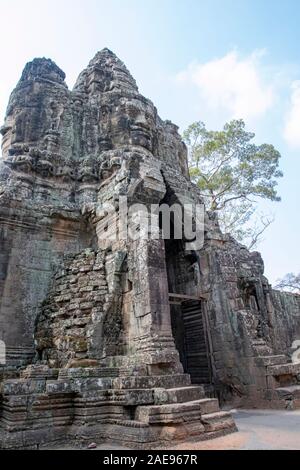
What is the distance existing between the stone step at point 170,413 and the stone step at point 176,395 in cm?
15

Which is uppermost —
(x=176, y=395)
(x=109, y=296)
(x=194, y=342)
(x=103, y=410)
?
(x=109, y=296)

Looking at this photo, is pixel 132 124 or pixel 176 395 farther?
pixel 132 124

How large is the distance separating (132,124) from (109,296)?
6.29m

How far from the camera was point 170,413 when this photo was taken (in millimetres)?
5156

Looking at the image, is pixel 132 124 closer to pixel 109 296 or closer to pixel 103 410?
pixel 109 296

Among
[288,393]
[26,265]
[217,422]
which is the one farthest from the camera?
[26,265]

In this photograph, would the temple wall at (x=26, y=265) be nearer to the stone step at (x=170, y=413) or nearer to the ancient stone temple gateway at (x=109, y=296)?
the ancient stone temple gateway at (x=109, y=296)

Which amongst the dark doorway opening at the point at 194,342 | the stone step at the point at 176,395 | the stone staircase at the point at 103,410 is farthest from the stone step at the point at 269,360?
the stone step at the point at 176,395

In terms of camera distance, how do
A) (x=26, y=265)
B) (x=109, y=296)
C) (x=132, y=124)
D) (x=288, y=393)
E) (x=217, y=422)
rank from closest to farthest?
(x=217, y=422) < (x=109, y=296) < (x=288, y=393) < (x=26, y=265) < (x=132, y=124)

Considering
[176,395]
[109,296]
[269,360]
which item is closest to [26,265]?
[109,296]

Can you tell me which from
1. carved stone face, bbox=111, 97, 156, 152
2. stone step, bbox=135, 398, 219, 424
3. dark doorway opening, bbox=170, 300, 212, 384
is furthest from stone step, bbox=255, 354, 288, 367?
carved stone face, bbox=111, 97, 156, 152

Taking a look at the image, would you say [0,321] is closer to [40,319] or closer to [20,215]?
[40,319]

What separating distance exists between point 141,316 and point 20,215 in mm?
4043
